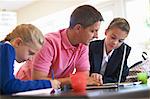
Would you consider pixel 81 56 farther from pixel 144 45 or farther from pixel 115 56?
pixel 144 45

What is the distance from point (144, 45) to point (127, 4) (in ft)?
2.09

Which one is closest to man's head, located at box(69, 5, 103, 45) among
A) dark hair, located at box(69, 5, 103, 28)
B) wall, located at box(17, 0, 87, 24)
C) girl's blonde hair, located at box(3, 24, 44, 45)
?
dark hair, located at box(69, 5, 103, 28)

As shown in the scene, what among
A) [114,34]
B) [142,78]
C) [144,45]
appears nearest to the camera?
[142,78]

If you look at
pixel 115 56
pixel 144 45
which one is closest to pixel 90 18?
pixel 115 56

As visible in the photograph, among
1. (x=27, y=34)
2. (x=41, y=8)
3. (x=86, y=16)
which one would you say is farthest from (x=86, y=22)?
(x=41, y=8)

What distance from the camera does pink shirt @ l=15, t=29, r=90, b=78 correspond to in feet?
4.59

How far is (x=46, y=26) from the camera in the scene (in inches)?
192

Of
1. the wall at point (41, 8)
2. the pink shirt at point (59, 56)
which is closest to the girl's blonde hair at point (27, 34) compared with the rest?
the pink shirt at point (59, 56)

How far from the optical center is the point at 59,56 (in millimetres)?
1457

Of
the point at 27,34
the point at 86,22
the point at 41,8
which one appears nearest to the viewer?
the point at 27,34

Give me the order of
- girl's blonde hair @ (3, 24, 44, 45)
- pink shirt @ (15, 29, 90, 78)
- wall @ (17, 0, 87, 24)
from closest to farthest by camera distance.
→ girl's blonde hair @ (3, 24, 44, 45)
pink shirt @ (15, 29, 90, 78)
wall @ (17, 0, 87, 24)

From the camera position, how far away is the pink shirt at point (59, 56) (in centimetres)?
140

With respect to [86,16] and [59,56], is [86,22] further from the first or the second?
[59,56]

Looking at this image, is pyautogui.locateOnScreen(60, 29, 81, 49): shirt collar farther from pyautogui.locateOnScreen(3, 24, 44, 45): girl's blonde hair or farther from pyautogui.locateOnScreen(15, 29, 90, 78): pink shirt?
pyautogui.locateOnScreen(3, 24, 44, 45): girl's blonde hair
